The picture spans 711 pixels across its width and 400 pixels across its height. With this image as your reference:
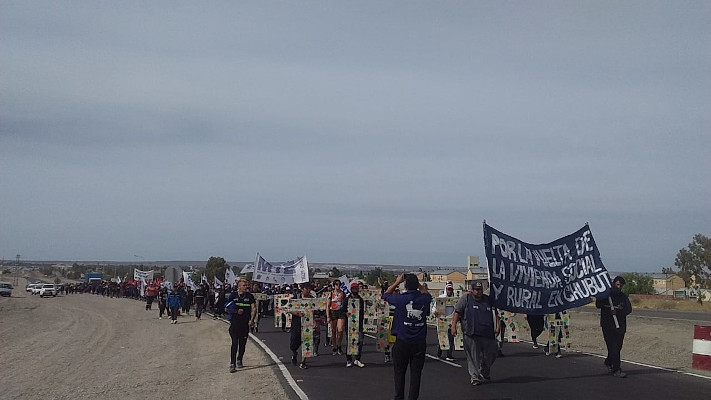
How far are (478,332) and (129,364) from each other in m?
9.08

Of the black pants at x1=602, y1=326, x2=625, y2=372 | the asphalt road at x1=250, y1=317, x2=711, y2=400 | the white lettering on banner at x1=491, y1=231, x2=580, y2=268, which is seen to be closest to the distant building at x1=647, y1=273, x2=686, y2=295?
the asphalt road at x1=250, y1=317, x2=711, y2=400

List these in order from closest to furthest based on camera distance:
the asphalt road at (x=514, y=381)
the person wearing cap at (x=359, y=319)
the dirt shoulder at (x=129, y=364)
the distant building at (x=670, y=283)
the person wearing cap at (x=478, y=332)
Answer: the asphalt road at (x=514, y=381), the person wearing cap at (x=478, y=332), the dirt shoulder at (x=129, y=364), the person wearing cap at (x=359, y=319), the distant building at (x=670, y=283)

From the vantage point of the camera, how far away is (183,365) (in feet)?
52.7

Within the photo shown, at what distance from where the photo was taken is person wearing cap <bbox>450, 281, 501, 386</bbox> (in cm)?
1214

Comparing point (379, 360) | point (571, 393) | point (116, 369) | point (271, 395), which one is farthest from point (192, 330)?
point (571, 393)

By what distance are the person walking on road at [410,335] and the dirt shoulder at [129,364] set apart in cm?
226

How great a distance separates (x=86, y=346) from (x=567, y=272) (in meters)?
15.3

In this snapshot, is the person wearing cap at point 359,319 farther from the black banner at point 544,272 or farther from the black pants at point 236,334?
the black banner at point 544,272

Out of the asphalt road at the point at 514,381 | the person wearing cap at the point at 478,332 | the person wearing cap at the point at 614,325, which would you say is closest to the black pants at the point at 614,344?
the person wearing cap at the point at 614,325

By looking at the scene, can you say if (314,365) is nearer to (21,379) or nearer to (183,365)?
(183,365)

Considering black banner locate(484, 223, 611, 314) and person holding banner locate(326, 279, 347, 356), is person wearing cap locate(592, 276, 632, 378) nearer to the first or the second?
black banner locate(484, 223, 611, 314)

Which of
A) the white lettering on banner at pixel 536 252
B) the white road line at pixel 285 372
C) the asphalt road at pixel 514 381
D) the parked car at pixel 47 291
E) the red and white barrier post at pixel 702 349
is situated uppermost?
the white lettering on banner at pixel 536 252

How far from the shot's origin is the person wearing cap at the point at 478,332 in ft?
39.8

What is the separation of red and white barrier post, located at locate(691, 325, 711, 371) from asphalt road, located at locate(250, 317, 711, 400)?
0.92 meters
